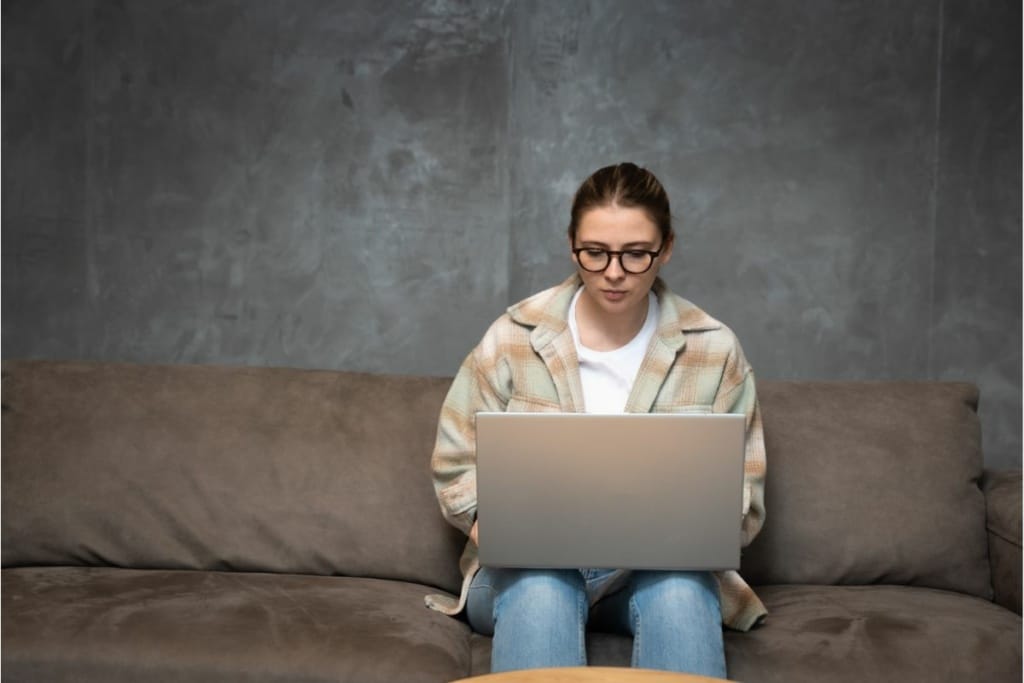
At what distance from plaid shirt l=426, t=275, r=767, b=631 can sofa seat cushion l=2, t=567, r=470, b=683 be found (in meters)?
0.16

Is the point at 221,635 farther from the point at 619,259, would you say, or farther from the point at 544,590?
the point at 619,259

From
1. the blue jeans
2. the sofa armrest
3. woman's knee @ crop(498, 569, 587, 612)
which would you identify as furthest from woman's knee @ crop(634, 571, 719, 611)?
the sofa armrest

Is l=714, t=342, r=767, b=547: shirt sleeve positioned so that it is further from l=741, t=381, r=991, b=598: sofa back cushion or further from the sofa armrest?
the sofa armrest

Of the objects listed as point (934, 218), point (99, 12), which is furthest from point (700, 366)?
point (99, 12)

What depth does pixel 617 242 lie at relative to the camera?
190cm

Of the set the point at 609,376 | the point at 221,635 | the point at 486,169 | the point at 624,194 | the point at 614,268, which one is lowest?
the point at 221,635

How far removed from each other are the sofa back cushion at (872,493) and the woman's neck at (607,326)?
1.53 ft

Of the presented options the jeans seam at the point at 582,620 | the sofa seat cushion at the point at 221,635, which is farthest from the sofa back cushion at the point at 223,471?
the jeans seam at the point at 582,620

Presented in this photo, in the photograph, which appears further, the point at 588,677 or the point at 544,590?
the point at 544,590

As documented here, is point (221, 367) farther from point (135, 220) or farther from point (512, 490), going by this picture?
point (512, 490)

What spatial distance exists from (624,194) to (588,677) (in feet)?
2.94

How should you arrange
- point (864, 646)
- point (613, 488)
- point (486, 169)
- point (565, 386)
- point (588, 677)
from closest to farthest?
1. point (588, 677)
2. point (613, 488)
3. point (864, 646)
4. point (565, 386)
5. point (486, 169)

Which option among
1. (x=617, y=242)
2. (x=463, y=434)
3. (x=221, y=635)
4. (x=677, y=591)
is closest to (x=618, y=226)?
(x=617, y=242)

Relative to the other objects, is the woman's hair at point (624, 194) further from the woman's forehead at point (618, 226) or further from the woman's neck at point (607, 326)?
the woman's neck at point (607, 326)
